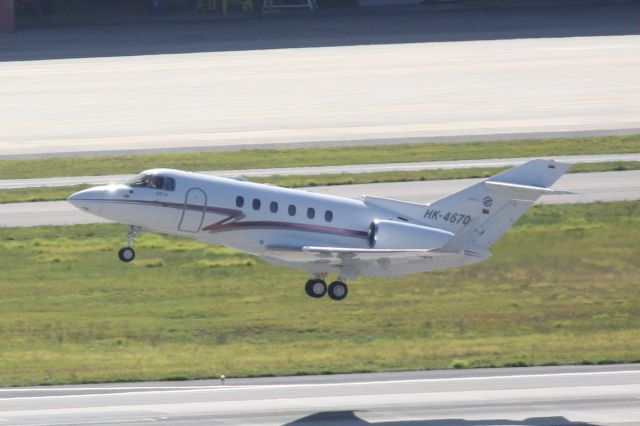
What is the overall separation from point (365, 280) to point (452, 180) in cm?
1351

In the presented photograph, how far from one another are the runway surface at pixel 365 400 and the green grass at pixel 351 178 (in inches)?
926

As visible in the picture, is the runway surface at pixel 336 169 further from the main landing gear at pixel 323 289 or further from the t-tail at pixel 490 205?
the t-tail at pixel 490 205

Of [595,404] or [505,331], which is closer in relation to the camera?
[595,404]

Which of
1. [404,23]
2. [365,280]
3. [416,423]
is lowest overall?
[416,423]

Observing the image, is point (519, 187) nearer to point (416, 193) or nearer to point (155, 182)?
point (155, 182)

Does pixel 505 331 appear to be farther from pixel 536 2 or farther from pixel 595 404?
pixel 536 2

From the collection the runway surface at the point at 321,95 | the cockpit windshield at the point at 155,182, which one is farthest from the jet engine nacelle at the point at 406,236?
the runway surface at the point at 321,95

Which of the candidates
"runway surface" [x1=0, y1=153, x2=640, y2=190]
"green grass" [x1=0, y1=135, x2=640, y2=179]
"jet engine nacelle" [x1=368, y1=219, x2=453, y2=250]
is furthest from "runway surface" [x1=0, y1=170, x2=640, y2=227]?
"jet engine nacelle" [x1=368, y1=219, x2=453, y2=250]

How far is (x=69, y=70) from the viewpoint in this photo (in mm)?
92375

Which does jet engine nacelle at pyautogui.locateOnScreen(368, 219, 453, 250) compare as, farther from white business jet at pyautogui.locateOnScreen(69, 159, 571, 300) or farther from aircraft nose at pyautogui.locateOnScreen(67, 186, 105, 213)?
aircraft nose at pyautogui.locateOnScreen(67, 186, 105, 213)

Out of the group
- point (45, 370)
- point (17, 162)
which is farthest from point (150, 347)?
point (17, 162)

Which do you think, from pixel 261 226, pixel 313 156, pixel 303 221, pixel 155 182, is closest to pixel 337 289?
pixel 303 221

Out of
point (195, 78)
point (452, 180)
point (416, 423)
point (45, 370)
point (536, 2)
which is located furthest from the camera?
point (536, 2)

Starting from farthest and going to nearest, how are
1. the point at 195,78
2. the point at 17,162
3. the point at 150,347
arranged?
the point at 195,78
the point at 17,162
the point at 150,347
